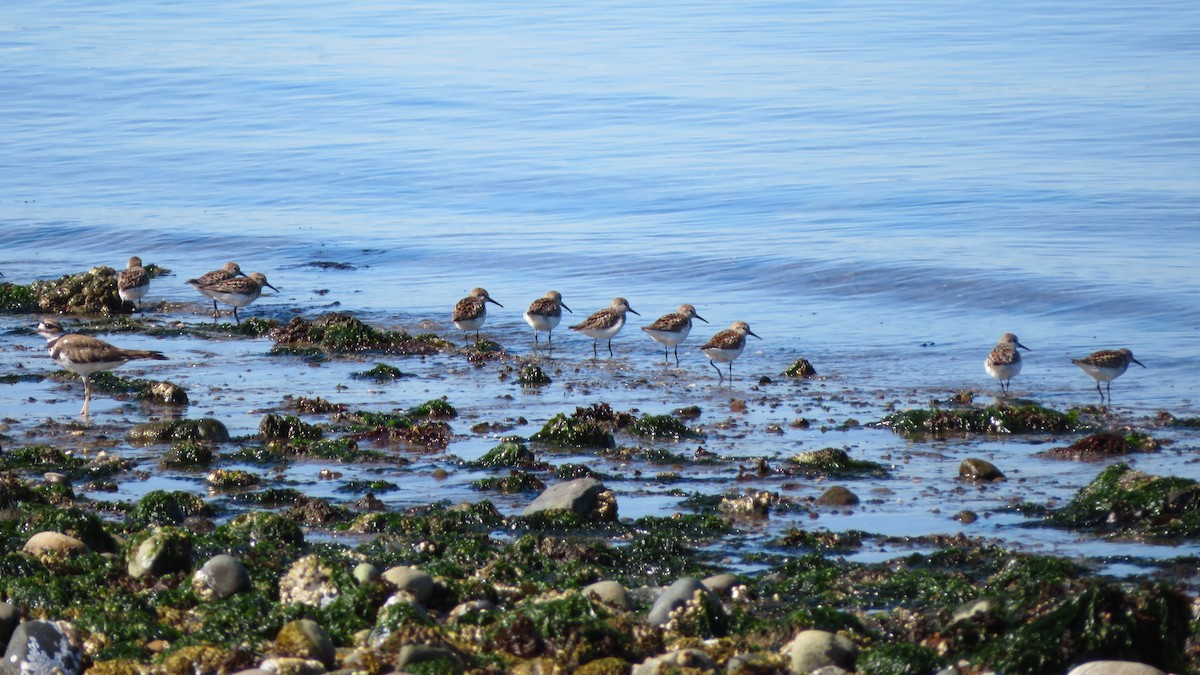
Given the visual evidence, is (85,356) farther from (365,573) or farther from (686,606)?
(686,606)

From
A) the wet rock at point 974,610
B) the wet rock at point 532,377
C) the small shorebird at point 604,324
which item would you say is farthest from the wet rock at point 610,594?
the small shorebird at point 604,324

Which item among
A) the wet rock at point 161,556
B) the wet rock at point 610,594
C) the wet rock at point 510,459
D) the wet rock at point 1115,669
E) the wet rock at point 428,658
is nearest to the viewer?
the wet rock at point 1115,669

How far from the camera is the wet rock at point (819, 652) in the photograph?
611 cm

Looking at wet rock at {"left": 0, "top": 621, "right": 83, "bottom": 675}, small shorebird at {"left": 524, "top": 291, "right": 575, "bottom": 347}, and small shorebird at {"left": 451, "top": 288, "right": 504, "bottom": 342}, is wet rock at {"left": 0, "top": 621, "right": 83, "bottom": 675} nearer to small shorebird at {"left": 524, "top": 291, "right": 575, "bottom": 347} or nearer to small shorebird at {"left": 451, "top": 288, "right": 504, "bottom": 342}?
small shorebird at {"left": 451, "top": 288, "right": 504, "bottom": 342}

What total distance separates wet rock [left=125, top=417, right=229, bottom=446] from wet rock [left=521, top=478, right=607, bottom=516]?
9.10 feet

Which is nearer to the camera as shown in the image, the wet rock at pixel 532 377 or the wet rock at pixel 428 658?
the wet rock at pixel 428 658

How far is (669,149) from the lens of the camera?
26.8 meters

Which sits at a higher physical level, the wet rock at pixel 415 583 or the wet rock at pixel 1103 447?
the wet rock at pixel 1103 447

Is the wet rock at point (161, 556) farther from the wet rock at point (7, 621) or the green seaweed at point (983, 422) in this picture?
the green seaweed at point (983, 422)

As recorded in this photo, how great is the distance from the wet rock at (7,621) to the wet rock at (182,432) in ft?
11.9

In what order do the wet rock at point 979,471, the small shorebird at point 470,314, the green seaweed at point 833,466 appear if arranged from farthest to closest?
1. the small shorebird at point 470,314
2. the green seaweed at point 833,466
3. the wet rock at point 979,471

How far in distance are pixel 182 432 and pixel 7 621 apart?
12.2ft

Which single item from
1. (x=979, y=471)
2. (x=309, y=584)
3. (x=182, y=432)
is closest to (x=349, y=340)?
(x=182, y=432)

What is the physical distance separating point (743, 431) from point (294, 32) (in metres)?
39.7
